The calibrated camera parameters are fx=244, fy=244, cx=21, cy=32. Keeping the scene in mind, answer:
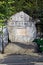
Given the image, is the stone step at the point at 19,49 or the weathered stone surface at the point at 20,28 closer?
the stone step at the point at 19,49

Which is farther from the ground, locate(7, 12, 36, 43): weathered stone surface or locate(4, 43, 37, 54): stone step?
locate(7, 12, 36, 43): weathered stone surface

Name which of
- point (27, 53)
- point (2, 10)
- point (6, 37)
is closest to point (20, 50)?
point (27, 53)

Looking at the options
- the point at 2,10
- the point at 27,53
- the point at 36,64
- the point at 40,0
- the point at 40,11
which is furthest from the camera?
the point at 40,0

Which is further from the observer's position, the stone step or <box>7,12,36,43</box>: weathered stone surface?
<box>7,12,36,43</box>: weathered stone surface

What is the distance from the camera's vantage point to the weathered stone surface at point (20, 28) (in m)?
11.5

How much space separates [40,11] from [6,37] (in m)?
3.64

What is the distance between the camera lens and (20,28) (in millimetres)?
11508

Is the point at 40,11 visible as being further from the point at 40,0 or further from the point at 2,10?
the point at 2,10

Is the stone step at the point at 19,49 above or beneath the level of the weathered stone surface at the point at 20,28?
beneath

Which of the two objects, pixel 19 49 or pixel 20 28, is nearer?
pixel 19 49

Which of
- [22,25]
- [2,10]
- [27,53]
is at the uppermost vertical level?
[2,10]

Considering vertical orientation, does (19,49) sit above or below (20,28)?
below

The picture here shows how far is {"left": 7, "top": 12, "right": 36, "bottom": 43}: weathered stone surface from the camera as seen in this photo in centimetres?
1146

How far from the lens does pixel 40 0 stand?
15.2m
